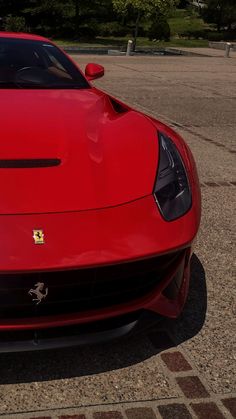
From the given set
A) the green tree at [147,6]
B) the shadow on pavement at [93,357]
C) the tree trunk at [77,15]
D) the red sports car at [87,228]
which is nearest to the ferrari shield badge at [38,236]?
the red sports car at [87,228]

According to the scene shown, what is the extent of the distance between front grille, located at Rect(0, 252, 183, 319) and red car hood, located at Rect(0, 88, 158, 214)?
11.1 inches

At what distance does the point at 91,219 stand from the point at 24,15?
4000 cm

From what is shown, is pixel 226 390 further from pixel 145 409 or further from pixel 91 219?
pixel 91 219

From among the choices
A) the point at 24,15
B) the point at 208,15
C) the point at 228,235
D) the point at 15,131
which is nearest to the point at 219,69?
the point at 228,235

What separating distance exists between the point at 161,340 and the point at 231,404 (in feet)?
1.60

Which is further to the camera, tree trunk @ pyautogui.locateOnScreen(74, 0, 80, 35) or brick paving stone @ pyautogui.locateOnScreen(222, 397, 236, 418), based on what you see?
tree trunk @ pyautogui.locateOnScreen(74, 0, 80, 35)

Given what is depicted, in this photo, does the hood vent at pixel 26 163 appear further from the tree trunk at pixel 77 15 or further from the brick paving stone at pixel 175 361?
the tree trunk at pixel 77 15

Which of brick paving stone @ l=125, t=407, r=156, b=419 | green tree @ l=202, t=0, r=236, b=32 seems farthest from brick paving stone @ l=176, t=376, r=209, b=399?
green tree @ l=202, t=0, r=236, b=32

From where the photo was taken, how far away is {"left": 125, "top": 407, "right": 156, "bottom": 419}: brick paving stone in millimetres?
1984

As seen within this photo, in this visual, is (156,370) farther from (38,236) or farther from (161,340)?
(38,236)

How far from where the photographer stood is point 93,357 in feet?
7.66

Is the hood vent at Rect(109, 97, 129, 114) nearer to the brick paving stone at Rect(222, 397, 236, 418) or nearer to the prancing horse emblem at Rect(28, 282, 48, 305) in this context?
the prancing horse emblem at Rect(28, 282, 48, 305)

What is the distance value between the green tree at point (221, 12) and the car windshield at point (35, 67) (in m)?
47.2

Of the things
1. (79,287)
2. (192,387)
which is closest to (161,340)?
(192,387)
